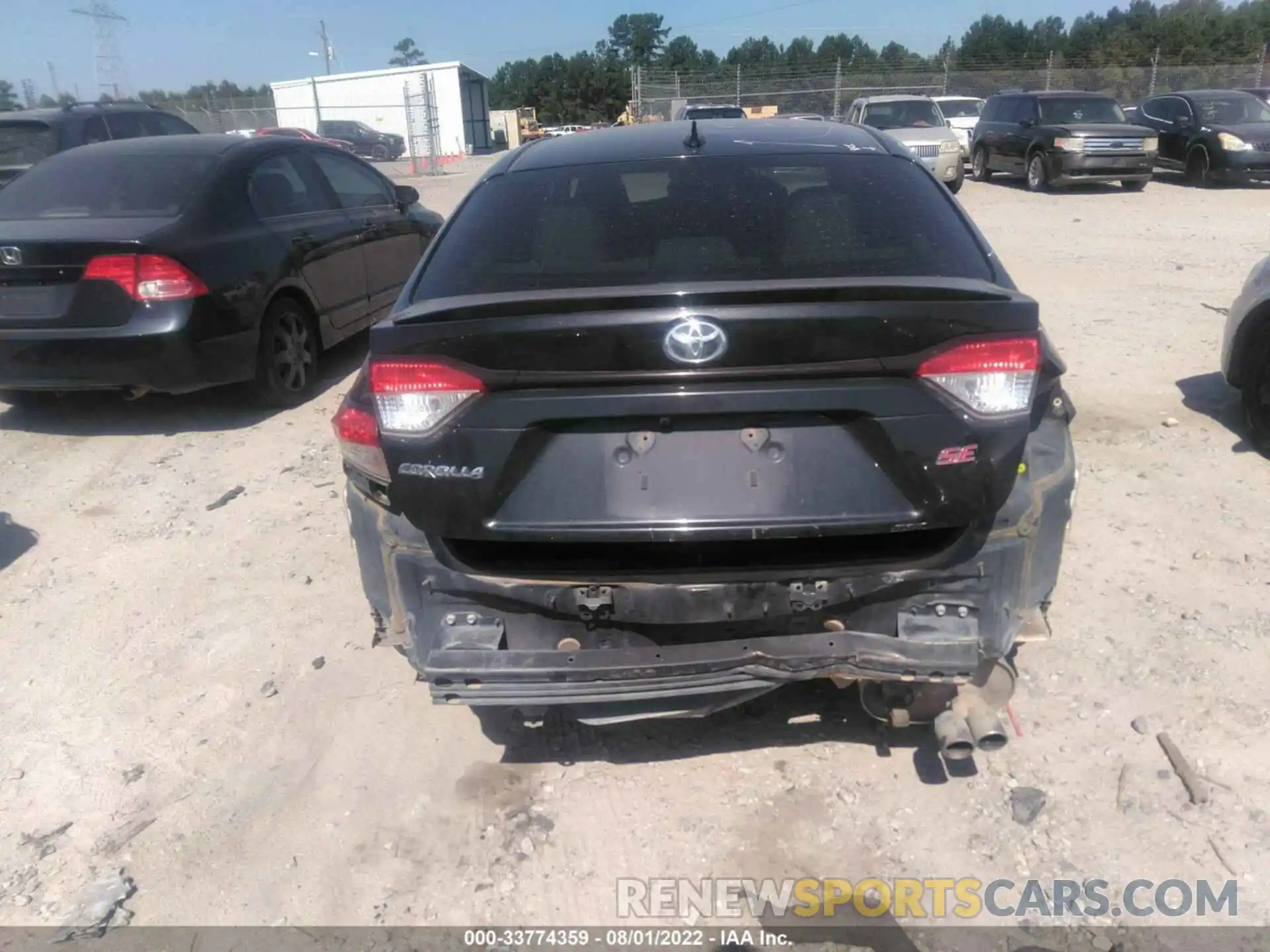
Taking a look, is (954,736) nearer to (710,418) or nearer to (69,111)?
(710,418)

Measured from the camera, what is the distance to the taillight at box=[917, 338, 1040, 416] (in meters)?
2.27

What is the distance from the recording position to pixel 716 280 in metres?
2.48

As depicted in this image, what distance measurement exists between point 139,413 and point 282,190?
1787 millimetres

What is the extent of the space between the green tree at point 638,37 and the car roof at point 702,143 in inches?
3695

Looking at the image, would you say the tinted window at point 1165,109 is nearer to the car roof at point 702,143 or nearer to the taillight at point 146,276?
the car roof at point 702,143

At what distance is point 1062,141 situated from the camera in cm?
1627

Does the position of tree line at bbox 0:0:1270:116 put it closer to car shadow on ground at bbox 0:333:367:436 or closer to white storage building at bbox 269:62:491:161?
white storage building at bbox 269:62:491:161

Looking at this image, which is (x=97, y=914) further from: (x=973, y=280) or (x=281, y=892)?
(x=973, y=280)

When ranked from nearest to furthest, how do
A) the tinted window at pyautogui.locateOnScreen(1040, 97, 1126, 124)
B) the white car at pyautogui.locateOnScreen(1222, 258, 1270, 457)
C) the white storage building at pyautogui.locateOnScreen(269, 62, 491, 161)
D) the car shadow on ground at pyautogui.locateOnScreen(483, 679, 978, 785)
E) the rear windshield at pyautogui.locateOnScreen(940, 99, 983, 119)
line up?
the car shadow on ground at pyautogui.locateOnScreen(483, 679, 978, 785), the white car at pyautogui.locateOnScreen(1222, 258, 1270, 457), the tinted window at pyautogui.locateOnScreen(1040, 97, 1126, 124), the rear windshield at pyautogui.locateOnScreen(940, 99, 983, 119), the white storage building at pyautogui.locateOnScreen(269, 62, 491, 161)

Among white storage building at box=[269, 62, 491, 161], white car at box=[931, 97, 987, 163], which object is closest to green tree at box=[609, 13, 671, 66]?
white storage building at box=[269, 62, 491, 161]

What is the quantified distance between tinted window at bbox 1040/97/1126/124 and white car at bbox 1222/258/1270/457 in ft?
44.3

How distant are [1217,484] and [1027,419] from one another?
3109 mm

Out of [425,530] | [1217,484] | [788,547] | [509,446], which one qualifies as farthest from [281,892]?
[1217,484]

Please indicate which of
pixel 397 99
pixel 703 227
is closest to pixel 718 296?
pixel 703 227
